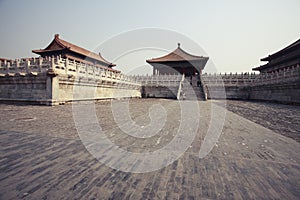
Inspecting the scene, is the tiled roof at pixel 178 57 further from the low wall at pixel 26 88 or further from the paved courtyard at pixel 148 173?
the paved courtyard at pixel 148 173

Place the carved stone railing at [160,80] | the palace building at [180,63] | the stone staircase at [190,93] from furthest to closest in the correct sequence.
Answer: the palace building at [180,63] → the carved stone railing at [160,80] → the stone staircase at [190,93]

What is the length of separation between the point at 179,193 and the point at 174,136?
232cm

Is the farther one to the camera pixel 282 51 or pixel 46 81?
pixel 282 51

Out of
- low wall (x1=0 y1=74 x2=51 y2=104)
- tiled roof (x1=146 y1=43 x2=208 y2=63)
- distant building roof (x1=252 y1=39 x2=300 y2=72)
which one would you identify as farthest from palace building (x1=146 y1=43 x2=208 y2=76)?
low wall (x1=0 y1=74 x2=51 y2=104)

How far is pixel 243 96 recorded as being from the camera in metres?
23.0

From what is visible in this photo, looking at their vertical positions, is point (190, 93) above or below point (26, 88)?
above

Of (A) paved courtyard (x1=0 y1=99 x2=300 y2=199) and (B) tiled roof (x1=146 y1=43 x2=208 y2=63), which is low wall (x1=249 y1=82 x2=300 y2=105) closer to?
(B) tiled roof (x1=146 y1=43 x2=208 y2=63)

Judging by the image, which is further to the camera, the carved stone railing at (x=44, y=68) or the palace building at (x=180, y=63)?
the palace building at (x=180, y=63)

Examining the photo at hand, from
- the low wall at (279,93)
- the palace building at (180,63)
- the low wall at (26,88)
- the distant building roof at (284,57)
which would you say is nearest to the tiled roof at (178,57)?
the palace building at (180,63)

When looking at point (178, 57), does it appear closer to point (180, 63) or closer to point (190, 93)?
point (180, 63)

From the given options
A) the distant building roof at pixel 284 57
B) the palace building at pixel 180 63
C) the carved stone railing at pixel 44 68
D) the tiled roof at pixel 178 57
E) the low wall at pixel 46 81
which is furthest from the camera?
the tiled roof at pixel 178 57

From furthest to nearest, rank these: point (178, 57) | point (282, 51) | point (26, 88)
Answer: point (178, 57)
point (282, 51)
point (26, 88)

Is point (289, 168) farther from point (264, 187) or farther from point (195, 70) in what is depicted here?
point (195, 70)

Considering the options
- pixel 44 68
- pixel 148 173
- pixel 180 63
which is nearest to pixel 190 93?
pixel 180 63
